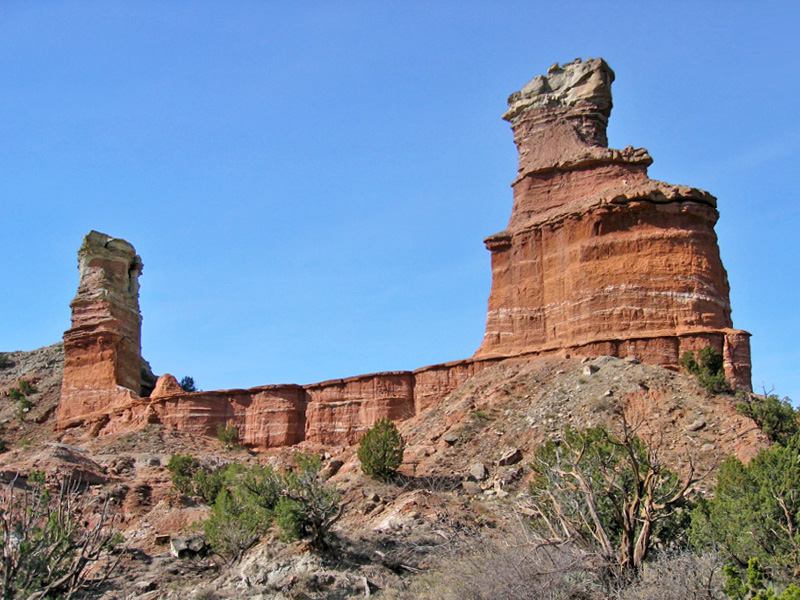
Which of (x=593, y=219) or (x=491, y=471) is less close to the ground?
(x=593, y=219)

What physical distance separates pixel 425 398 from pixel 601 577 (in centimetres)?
3003

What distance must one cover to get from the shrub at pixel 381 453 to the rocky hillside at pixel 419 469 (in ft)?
2.21

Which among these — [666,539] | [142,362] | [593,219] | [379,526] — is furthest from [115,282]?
[666,539]

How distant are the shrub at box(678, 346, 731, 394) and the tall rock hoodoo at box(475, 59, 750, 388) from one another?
0.68 metres

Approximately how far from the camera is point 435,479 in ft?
139

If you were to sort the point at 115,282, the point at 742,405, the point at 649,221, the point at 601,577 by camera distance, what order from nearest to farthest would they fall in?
1. the point at 601,577
2. the point at 742,405
3. the point at 649,221
4. the point at 115,282

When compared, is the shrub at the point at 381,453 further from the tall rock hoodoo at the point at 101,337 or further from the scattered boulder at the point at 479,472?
the tall rock hoodoo at the point at 101,337

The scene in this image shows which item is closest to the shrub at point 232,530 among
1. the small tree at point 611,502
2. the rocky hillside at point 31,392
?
the small tree at point 611,502

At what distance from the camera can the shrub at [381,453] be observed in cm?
4269

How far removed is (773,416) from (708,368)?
548cm

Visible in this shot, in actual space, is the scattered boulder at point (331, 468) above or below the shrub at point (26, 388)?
below

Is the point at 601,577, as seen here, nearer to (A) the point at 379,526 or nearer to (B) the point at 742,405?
(A) the point at 379,526

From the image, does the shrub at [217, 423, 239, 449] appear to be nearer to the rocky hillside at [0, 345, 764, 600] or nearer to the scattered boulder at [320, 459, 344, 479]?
the rocky hillside at [0, 345, 764, 600]

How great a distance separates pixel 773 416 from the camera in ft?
134
